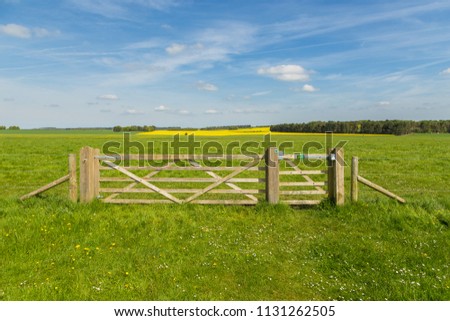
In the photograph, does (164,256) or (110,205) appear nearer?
(164,256)

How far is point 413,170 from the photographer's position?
16797mm

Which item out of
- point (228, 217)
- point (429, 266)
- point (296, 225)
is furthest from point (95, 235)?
point (429, 266)

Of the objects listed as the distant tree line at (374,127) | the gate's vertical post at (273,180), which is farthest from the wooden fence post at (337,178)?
the distant tree line at (374,127)

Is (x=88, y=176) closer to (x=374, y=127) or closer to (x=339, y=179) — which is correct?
(x=339, y=179)

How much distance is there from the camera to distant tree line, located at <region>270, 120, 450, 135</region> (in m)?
95.2

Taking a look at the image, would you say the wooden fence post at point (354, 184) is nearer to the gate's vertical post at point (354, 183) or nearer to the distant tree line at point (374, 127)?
the gate's vertical post at point (354, 183)

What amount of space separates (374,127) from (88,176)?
103 m

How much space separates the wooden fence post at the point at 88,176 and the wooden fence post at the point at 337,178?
23.0 feet

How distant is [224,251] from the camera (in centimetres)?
600

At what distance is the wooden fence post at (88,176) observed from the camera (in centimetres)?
902

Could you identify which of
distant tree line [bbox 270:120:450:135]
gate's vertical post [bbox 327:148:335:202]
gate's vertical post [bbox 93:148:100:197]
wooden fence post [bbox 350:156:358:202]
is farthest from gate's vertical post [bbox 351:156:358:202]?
distant tree line [bbox 270:120:450:135]
